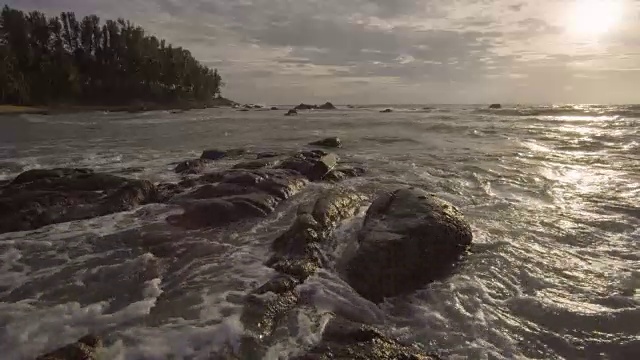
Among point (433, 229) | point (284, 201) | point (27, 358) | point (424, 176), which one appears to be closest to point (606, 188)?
point (424, 176)

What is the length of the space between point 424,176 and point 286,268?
6749 millimetres

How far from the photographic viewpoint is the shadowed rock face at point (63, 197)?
7.25m

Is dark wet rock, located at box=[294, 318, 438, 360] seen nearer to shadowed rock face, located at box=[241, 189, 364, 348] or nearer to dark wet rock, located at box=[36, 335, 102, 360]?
shadowed rock face, located at box=[241, 189, 364, 348]

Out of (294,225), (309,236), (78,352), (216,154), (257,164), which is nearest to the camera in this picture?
(78,352)

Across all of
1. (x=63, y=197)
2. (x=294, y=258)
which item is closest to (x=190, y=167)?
(x=63, y=197)

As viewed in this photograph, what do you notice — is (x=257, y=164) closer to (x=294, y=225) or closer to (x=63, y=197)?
(x=63, y=197)

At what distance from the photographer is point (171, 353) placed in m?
3.61

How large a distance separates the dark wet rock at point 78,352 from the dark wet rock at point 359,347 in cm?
161

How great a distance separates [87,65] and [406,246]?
255 ft

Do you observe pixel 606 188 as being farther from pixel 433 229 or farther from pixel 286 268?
pixel 286 268

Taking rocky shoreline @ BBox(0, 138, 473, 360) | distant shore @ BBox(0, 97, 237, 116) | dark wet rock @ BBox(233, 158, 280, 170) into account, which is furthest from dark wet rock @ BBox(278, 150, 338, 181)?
distant shore @ BBox(0, 97, 237, 116)

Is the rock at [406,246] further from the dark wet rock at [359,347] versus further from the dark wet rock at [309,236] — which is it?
the dark wet rock at [359,347]

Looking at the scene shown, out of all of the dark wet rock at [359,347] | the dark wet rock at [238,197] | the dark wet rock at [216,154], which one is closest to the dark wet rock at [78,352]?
the dark wet rock at [359,347]

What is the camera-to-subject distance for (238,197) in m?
8.00
